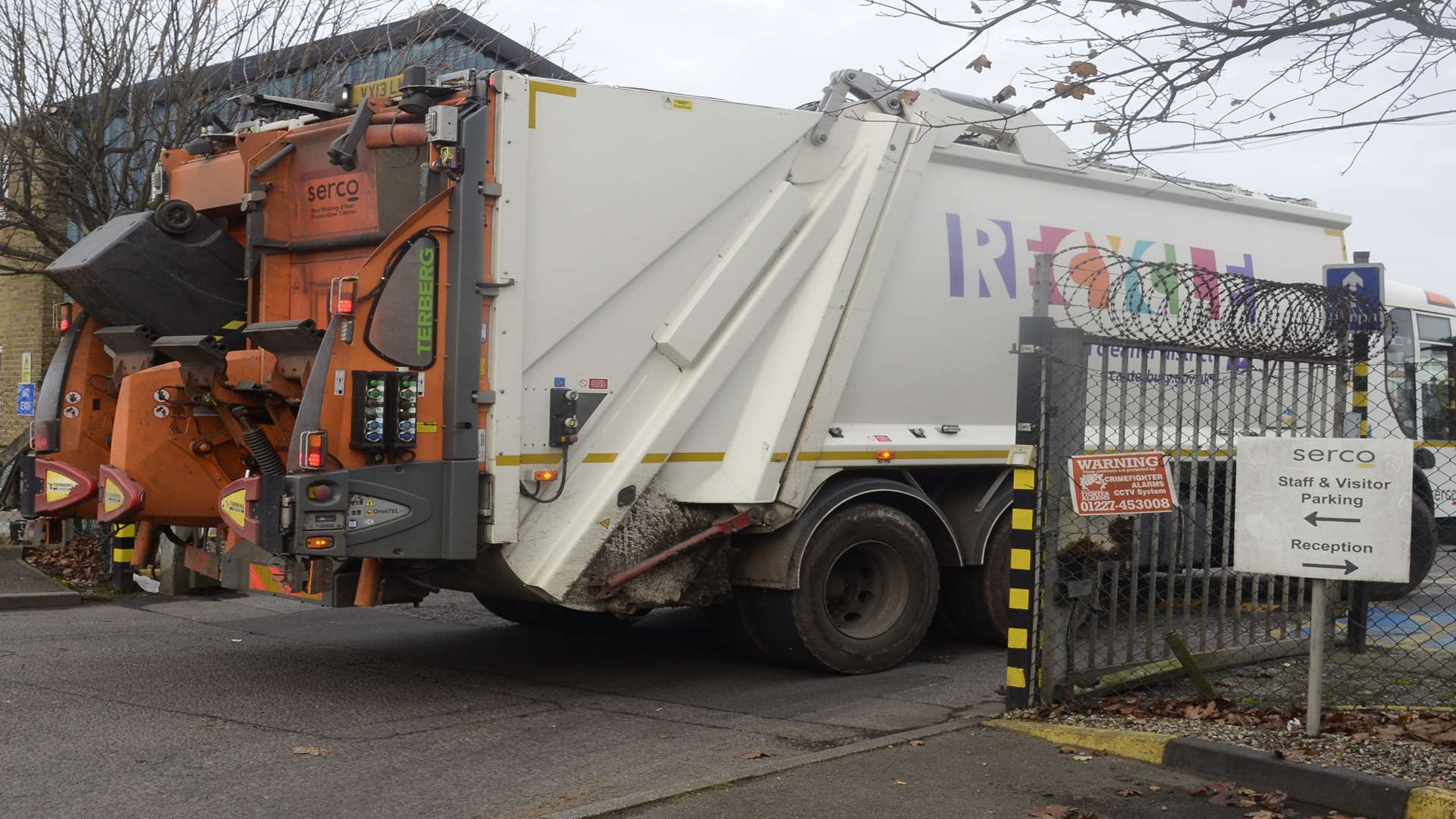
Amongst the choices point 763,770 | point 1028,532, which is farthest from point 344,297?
point 1028,532

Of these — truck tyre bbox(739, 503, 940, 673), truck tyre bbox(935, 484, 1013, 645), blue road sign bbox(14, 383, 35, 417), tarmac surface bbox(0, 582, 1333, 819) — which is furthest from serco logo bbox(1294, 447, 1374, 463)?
blue road sign bbox(14, 383, 35, 417)

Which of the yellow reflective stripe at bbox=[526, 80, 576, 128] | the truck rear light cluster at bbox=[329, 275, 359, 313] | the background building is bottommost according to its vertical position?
the truck rear light cluster at bbox=[329, 275, 359, 313]

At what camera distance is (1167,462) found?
21.5 feet

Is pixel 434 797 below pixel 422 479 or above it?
below

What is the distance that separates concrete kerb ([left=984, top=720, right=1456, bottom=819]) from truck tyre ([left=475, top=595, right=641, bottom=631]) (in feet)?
12.3

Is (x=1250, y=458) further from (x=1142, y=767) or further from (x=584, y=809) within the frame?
(x=584, y=809)

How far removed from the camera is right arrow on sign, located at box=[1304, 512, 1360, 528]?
5672mm

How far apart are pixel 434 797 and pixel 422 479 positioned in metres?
1.64

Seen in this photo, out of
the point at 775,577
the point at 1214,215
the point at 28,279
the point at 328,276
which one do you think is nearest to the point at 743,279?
the point at 775,577

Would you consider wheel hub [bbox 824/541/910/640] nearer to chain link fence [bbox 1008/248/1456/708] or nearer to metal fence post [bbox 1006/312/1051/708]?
chain link fence [bbox 1008/248/1456/708]

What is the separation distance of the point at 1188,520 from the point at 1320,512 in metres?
1.36

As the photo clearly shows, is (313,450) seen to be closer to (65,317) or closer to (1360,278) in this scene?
(65,317)

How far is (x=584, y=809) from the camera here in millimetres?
5172

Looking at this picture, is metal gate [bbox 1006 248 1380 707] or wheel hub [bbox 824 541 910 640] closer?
metal gate [bbox 1006 248 1380 707]
